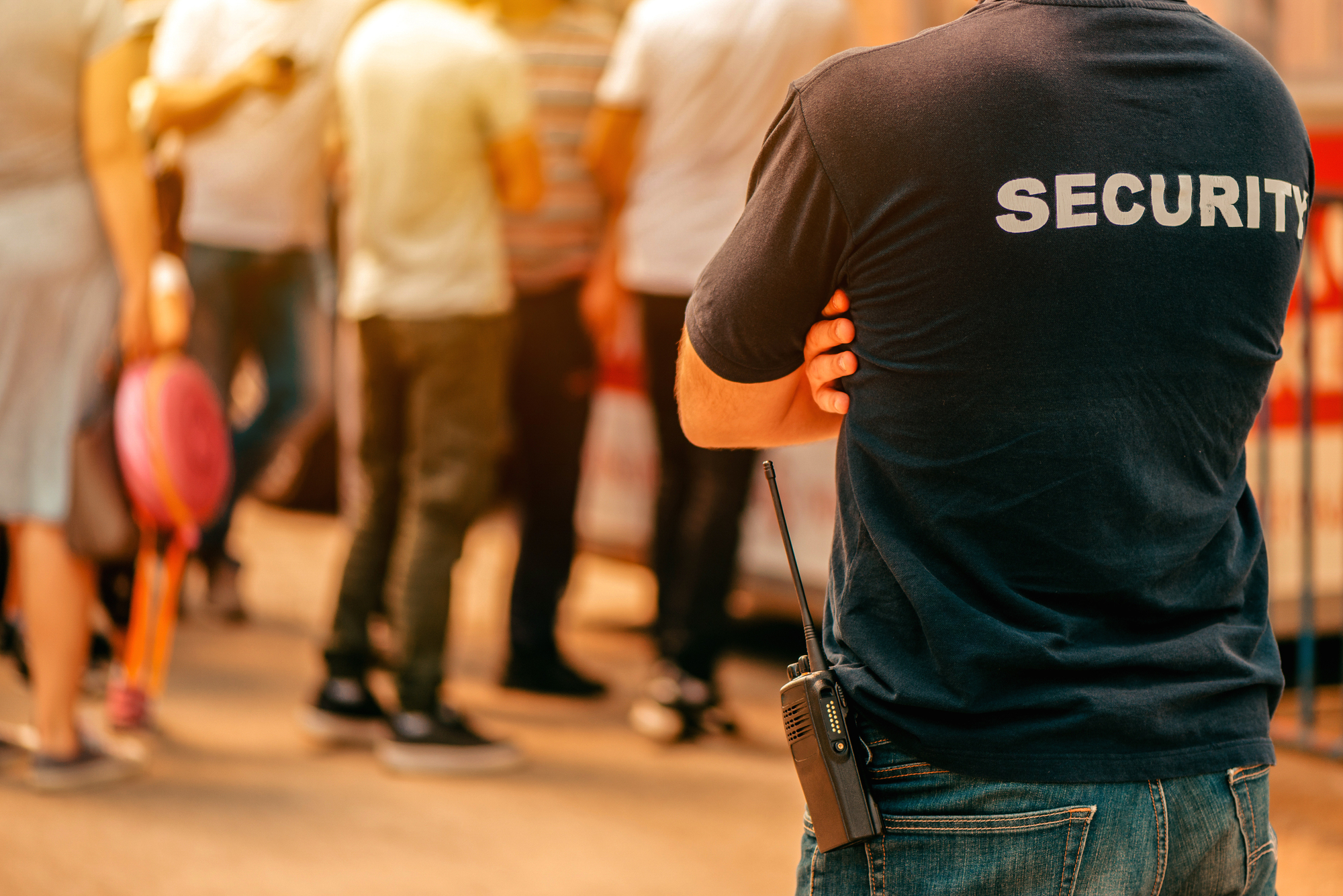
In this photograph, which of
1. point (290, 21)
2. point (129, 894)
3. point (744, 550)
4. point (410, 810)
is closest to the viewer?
point (129, 894)

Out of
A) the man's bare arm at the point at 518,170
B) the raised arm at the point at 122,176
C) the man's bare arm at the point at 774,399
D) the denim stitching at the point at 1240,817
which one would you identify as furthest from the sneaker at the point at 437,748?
the denim stitching at the point at 1240,817

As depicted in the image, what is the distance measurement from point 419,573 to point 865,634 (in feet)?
8.48

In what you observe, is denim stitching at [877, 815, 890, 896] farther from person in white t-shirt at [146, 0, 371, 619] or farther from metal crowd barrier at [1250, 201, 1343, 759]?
person in white t-shirt at [146, 0, 371, 619]

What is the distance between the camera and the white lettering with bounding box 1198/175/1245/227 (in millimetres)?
1350

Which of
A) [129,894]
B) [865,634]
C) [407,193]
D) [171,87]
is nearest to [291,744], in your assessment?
[129,894]

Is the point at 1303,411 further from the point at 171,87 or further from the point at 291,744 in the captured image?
the point at 171,87

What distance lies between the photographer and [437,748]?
12.8ft

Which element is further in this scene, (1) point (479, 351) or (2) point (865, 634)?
(1) point (479, 351)

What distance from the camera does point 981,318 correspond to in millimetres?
1341

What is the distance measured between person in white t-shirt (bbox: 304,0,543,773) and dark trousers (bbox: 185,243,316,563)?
129 cm

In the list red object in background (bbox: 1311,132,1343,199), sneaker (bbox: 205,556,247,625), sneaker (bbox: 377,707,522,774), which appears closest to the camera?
sneaker (bbox: 377,707,522,774)

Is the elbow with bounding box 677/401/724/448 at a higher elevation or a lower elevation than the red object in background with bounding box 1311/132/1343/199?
higher

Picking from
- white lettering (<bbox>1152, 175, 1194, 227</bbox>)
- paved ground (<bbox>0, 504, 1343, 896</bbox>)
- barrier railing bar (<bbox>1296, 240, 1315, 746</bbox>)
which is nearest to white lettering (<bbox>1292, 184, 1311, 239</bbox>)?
white lettering (<bbox>1152, 175, 1194, 227</bbox>)

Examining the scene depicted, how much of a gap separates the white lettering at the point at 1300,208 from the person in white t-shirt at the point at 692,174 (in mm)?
2610
